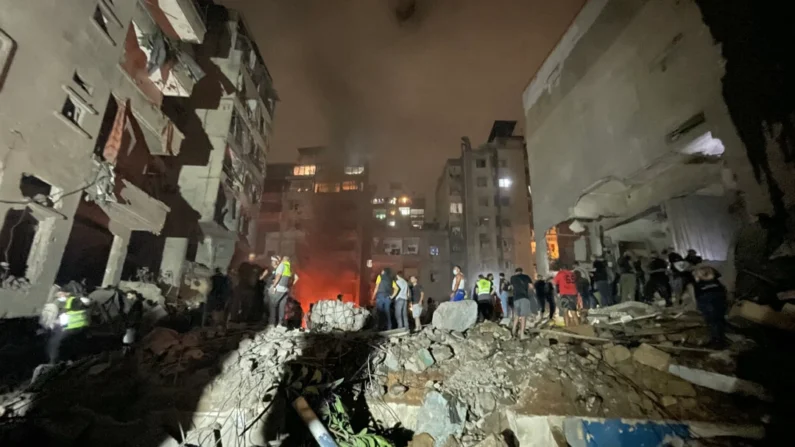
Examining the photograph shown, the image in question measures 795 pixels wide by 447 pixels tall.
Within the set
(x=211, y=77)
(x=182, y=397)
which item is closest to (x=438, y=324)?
(x=182, y=397)

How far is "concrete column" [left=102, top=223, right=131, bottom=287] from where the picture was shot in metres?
15.6

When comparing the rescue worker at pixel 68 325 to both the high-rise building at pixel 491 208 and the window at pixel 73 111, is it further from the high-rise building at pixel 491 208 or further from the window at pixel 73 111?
the high-rise building at pixel 491 208

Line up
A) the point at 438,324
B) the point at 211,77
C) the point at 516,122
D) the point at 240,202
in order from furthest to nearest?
1. the point at 516,122
2. the point at 240,202
3. the point at 211,77
4. the point at 438,324

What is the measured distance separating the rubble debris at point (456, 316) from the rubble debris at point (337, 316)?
2753 millimetres

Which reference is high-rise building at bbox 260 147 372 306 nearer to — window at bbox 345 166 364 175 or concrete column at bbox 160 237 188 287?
window at bbox 345 166 364 175

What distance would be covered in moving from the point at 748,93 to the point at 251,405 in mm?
16478

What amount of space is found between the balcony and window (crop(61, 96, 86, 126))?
8.60 meters

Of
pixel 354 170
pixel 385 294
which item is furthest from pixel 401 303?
pixel 354 170

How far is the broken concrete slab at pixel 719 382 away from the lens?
19.2 feet

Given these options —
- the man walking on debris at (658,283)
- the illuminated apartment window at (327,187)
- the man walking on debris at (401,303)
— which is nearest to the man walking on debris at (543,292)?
the man walking on debris at (658,283)

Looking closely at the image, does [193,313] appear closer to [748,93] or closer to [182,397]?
[182,397]

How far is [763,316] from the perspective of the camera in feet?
23.8

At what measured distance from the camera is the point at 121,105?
15.1m

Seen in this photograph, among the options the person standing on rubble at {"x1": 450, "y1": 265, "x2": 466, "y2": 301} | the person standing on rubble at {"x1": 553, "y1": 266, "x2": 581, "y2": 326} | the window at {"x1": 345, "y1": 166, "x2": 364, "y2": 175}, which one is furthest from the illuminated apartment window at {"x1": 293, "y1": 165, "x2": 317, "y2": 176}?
the person standing on rubble at {"x1": 553, "y1": 266, "x2": 581, "y2": 326}
